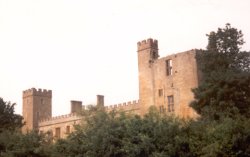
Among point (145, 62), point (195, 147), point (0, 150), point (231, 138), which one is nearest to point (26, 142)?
point (0, 150)

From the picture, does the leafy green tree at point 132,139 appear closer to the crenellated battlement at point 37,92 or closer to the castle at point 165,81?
the castle at point 165,81

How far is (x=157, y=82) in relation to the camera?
4591 centimetres

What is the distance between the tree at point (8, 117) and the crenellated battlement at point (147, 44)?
47.2ft

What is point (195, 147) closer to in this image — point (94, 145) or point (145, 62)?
point (94, 145)

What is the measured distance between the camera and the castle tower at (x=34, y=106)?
64.2 meters

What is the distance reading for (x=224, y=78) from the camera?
1271 inches

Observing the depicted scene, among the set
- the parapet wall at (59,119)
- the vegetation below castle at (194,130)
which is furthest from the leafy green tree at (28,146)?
the parapet wall at (59,119)

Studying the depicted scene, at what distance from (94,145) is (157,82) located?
2005 cm

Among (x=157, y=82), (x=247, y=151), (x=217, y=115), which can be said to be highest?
(x=157, y=82)

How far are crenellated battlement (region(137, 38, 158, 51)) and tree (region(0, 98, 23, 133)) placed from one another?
1438cm

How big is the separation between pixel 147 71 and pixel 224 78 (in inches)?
609

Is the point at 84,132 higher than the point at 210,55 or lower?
lower

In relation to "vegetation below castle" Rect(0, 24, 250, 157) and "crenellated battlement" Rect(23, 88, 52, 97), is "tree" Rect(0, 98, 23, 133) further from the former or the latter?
"crenellated battlement" Rect(23, 88, 52, 97)

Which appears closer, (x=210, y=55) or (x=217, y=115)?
(x=217, y=115)
